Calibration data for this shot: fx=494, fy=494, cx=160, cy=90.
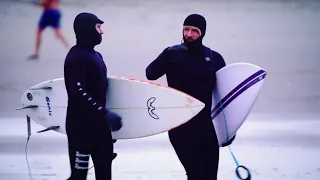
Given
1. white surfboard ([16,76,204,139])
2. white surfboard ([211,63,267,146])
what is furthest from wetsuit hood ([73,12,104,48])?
white surfboard ([211,63,267,146])

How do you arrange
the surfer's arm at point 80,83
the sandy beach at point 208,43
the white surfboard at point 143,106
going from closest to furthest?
the surfer's arm at point 80,83, the white surfboard at point 143,106, the sandy beach at point 208,43

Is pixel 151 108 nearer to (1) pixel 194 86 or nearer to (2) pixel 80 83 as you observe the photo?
(1) pixel 194 86

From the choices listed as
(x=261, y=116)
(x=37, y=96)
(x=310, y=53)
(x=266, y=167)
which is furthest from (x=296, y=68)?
(x=37, y=96)

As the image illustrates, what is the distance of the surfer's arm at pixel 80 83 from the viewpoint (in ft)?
7.63

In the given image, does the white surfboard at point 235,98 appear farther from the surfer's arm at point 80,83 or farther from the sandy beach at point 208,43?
the sandy beach at point 208,43

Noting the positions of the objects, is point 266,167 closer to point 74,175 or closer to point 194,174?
point 194,174

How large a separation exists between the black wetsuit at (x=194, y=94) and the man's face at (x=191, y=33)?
24 millimetres

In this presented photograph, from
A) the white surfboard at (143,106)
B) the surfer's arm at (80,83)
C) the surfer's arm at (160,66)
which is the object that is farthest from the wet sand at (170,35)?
the surfer's arm at (80,83)

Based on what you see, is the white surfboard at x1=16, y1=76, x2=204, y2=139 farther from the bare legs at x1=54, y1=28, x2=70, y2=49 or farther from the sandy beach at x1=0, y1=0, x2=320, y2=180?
the bare legs at x1=54, y1=28, x2=70, y2=49

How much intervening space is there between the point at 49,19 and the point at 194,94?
4.26 metres

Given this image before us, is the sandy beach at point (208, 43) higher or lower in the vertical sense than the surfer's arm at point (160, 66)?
lower

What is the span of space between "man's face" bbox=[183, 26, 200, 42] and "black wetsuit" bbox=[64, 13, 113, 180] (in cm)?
45

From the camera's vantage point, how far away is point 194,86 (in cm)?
253

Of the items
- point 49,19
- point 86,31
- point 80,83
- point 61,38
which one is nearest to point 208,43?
point 61,38
